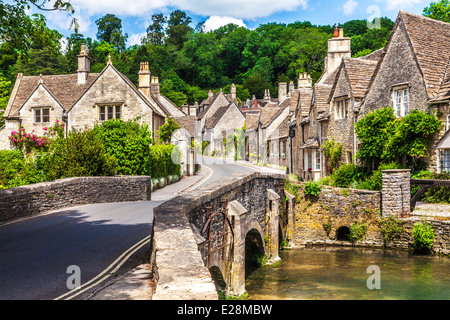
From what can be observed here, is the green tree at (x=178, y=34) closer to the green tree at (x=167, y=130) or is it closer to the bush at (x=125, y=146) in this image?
the green tree at (x=167, y=130)

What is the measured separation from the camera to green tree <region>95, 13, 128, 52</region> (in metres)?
114

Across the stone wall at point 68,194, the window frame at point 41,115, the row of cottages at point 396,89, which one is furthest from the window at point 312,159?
the window frame at point 41,115

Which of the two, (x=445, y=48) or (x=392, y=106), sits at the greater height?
(x=445, y=48)

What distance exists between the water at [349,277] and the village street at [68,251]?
5749 millimetres

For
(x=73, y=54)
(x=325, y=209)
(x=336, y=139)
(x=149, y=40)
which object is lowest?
(x=325, y=209)

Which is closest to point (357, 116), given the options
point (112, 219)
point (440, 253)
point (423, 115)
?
point (423, 115)

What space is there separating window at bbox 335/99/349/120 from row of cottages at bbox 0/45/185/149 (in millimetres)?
16217

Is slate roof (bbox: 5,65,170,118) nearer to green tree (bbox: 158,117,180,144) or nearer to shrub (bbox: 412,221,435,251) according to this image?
green tree (bbox: 158,117,180,144)

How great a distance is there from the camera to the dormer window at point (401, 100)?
78.3ft

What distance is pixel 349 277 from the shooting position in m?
19.1

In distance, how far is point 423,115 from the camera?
21984 mm
